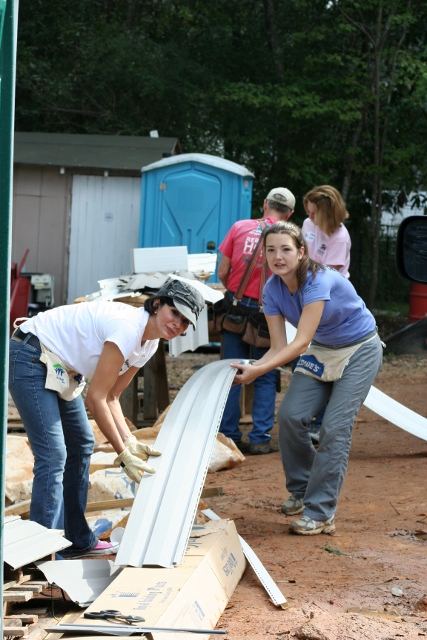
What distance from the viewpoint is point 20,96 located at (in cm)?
1875

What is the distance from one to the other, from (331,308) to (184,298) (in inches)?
49.8

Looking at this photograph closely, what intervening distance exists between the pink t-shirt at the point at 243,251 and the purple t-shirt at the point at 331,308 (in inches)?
83.0

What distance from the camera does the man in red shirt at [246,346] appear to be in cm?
706

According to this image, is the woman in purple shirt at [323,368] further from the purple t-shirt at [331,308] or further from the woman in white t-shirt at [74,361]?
the woman in white t-shirt at [74,361]

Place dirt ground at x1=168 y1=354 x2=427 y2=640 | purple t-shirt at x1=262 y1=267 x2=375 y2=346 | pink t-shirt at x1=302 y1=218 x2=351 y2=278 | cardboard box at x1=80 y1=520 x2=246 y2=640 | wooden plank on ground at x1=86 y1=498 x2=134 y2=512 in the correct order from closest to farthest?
cardboard box at x1=80 y1=520 x2=246 y2=640, dirt ground at x1=168 y1=354 x2=427 y2=640, purple t-shirt at x1=262 y1=267 x2=375 y2=346, wooden plank on ground at x1=86 y1=498 x2=134 y2=512, pink t-shirt at x1=302 y1=218 x2=351 y2=278

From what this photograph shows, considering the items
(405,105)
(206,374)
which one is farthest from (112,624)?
(405,105)

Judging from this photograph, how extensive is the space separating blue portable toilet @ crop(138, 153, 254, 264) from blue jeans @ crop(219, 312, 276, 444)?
5.96 meters

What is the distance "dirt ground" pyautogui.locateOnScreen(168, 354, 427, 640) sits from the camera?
135 inches

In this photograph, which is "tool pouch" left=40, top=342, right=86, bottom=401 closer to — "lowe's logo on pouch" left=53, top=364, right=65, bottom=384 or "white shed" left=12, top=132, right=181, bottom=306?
"lowe's logo on pouch" left=53, top=364, right=65, bottom=384

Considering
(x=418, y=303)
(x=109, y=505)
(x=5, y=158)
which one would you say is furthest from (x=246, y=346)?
(x=418, y=303)

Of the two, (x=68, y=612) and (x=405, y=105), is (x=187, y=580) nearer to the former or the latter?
(x=68, y=612)

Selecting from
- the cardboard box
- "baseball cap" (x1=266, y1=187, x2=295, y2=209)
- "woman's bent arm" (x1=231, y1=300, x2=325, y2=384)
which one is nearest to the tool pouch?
the cardboard box

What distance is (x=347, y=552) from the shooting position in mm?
4504

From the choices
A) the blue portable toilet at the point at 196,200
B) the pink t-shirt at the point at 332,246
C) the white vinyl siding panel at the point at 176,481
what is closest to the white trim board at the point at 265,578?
the white vinyl siding panel at the point at 176,481
